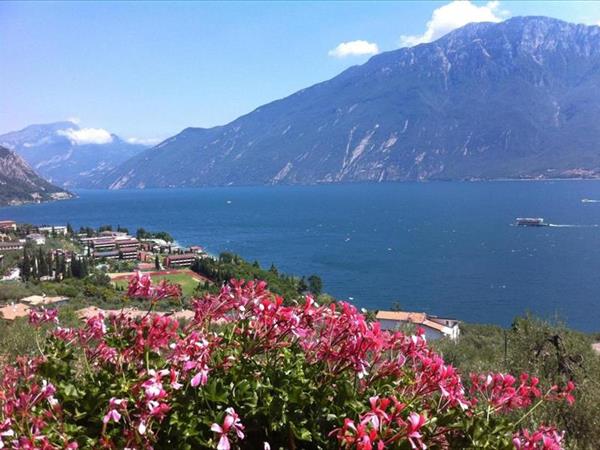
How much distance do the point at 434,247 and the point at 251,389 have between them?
228 feet

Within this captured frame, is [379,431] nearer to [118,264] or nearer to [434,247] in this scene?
[118,264]

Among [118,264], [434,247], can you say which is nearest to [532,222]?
[434,247]

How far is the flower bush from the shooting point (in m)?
1.43

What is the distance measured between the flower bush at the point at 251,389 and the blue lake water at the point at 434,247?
28219mm

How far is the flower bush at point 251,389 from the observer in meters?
1.43

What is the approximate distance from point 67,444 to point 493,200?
133 m

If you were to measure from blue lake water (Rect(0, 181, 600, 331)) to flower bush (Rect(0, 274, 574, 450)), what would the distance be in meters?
28.2

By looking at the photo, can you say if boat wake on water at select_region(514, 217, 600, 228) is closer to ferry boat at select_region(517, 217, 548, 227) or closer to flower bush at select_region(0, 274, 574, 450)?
ferry boat at select_region(517, 217, 548, 227)

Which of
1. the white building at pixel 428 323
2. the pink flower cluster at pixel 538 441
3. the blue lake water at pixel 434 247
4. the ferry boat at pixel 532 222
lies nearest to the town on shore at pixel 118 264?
the white building at pixel 428 323

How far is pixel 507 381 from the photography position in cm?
171

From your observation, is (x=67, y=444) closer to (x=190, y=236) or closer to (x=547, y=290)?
(x=547, y=290)

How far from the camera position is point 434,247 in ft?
225

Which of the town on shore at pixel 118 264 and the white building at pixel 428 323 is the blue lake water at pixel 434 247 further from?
the town on shore at pixel 118 264

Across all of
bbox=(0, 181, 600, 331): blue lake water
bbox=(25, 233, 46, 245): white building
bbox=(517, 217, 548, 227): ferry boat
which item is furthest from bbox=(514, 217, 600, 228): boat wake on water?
bbox=(25, 233, 46, 245): white building
